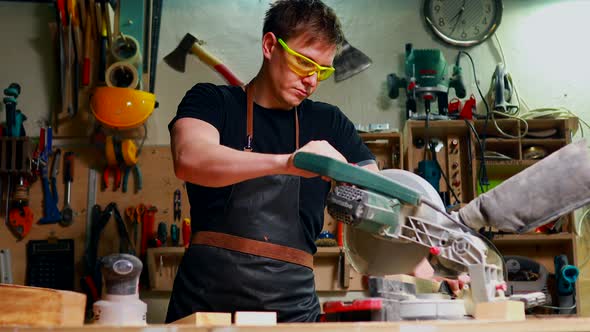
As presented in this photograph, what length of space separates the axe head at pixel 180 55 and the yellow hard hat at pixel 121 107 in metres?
0.42

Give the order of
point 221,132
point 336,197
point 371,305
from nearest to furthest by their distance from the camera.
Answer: point 371,305 < point 336,197 < point 221,132

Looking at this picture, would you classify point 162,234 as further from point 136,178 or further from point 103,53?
point 103,53

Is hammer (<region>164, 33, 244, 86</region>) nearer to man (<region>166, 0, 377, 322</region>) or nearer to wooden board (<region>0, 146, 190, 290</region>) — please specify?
Answer: wooden board (<region>0, 146, 190, 290</region>)

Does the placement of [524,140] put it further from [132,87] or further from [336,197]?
[336,197]

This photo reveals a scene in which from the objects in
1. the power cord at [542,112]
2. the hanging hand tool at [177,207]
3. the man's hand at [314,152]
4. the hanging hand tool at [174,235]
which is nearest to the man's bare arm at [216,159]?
the man's hand at [314,152]

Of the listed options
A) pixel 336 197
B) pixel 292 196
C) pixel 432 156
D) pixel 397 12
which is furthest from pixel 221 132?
pixel 397 12

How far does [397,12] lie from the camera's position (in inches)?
181

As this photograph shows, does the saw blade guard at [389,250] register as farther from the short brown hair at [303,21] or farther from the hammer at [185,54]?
the hammer at [185,54]

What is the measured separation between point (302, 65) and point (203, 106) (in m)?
0.31

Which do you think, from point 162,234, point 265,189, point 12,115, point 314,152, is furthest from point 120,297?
point 12,115

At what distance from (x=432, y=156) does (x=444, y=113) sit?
0.27 metres

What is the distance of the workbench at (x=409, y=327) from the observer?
1.14 m

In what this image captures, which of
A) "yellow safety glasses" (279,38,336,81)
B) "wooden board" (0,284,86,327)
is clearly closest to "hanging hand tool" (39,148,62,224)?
"yellow safety glasses" (279,38,336,81)

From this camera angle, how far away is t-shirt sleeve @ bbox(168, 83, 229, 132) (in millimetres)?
2082
